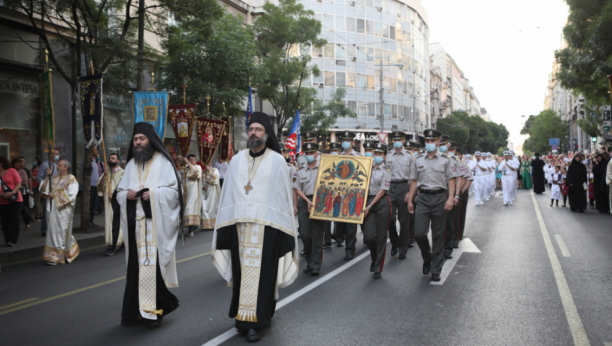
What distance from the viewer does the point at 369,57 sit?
51094mm

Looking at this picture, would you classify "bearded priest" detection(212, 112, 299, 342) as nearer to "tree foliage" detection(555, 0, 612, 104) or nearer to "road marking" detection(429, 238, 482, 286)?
"road marking" detection(429, 238, 482, 286)

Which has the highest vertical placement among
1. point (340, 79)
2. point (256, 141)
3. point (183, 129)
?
point (340, 79)

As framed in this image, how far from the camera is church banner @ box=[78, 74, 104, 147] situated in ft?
37.9

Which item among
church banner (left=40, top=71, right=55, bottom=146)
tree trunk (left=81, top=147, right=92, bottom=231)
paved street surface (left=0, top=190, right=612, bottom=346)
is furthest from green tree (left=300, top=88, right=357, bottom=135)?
paved street surface (left=0, top=190, right=612, bottom=346)

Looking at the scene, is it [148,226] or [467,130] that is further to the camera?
[467,130]

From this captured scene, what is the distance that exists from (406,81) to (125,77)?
46966mm

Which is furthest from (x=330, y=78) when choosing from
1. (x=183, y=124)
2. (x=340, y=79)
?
(x=183, y=124)

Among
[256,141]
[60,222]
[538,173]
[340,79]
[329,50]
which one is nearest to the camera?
[256,141]

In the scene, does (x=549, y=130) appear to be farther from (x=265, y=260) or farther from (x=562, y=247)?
(x=265, y=260)

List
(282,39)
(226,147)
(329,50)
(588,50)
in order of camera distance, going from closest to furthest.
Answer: (226,147)
(588,50)
(282,39)
(329,50)

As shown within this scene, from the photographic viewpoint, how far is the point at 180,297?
622 centimetres

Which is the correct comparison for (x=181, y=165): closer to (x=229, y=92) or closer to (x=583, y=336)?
(x=229, y=92)

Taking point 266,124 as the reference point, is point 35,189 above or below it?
below

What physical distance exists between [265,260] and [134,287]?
1.39 m
